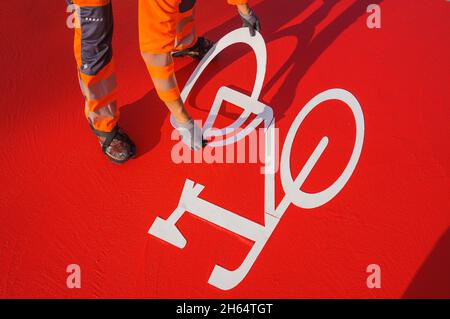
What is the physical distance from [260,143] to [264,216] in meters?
0.46

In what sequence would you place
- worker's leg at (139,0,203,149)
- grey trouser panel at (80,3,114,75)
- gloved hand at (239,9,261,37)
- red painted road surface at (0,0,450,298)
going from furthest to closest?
gloved hand at (239,9,261,37) < red painted road surface at (0,0,450,298) < grey trouser panel at (80,3,114,75) < worker's leg at (139,0,203,149)

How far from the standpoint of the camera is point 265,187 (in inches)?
90.7

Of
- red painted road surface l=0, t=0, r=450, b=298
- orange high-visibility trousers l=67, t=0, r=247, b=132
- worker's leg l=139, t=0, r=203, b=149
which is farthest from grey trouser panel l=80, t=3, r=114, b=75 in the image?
red painted road surface l=0, t=0, r=450, b=298

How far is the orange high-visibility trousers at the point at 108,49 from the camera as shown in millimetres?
1729

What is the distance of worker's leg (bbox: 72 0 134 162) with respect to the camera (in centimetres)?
188

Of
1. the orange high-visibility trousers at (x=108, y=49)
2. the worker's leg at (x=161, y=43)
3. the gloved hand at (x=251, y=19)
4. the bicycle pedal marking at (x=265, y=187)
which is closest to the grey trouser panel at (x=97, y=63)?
the orange high-visibility trousers at (x=108, y=49)

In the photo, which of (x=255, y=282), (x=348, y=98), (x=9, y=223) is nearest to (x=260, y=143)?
(x=348, y=98)

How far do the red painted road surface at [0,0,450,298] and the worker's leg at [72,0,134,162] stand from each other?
0.48 feet

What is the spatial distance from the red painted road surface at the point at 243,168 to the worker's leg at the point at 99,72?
15 cm

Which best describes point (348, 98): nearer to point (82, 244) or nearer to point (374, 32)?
point (374, 32)

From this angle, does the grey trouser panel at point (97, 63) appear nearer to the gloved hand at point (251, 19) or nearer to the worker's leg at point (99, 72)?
the worker's leg at point (99, 72)

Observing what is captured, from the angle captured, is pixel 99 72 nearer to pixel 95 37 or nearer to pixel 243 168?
pixel 95 37

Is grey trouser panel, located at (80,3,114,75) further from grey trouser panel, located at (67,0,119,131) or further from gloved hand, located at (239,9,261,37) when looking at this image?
gloved hand, located at (239,9,261,37)

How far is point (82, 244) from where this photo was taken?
2.17 m
